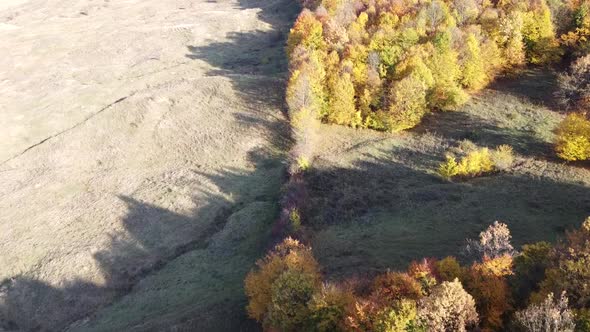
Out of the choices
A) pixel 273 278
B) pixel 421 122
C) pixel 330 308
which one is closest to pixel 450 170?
pixel 421 122

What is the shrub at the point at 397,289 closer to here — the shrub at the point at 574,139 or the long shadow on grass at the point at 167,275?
the long shadow on grass at the point at 167,275

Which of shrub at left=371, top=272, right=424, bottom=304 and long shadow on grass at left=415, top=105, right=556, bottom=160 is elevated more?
shrub at left=371, top=272, right=424, bottom=304

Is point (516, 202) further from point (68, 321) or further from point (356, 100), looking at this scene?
point (68, 321)

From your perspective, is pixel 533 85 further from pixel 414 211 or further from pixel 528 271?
pixel 528 271

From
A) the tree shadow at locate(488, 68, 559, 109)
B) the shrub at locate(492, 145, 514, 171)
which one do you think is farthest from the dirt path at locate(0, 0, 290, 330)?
the tree shadow at locate(488, 68, 559, 109)

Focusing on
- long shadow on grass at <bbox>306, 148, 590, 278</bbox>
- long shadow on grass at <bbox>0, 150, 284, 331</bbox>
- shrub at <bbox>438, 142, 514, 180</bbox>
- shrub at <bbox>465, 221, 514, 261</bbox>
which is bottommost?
long shadow on grass at <bbox>0, 150, 284, 331</bbox>

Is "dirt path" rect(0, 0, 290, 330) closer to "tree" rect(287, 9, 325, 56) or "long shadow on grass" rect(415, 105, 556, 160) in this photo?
"tree" rect(287, 9, 325, 56)
